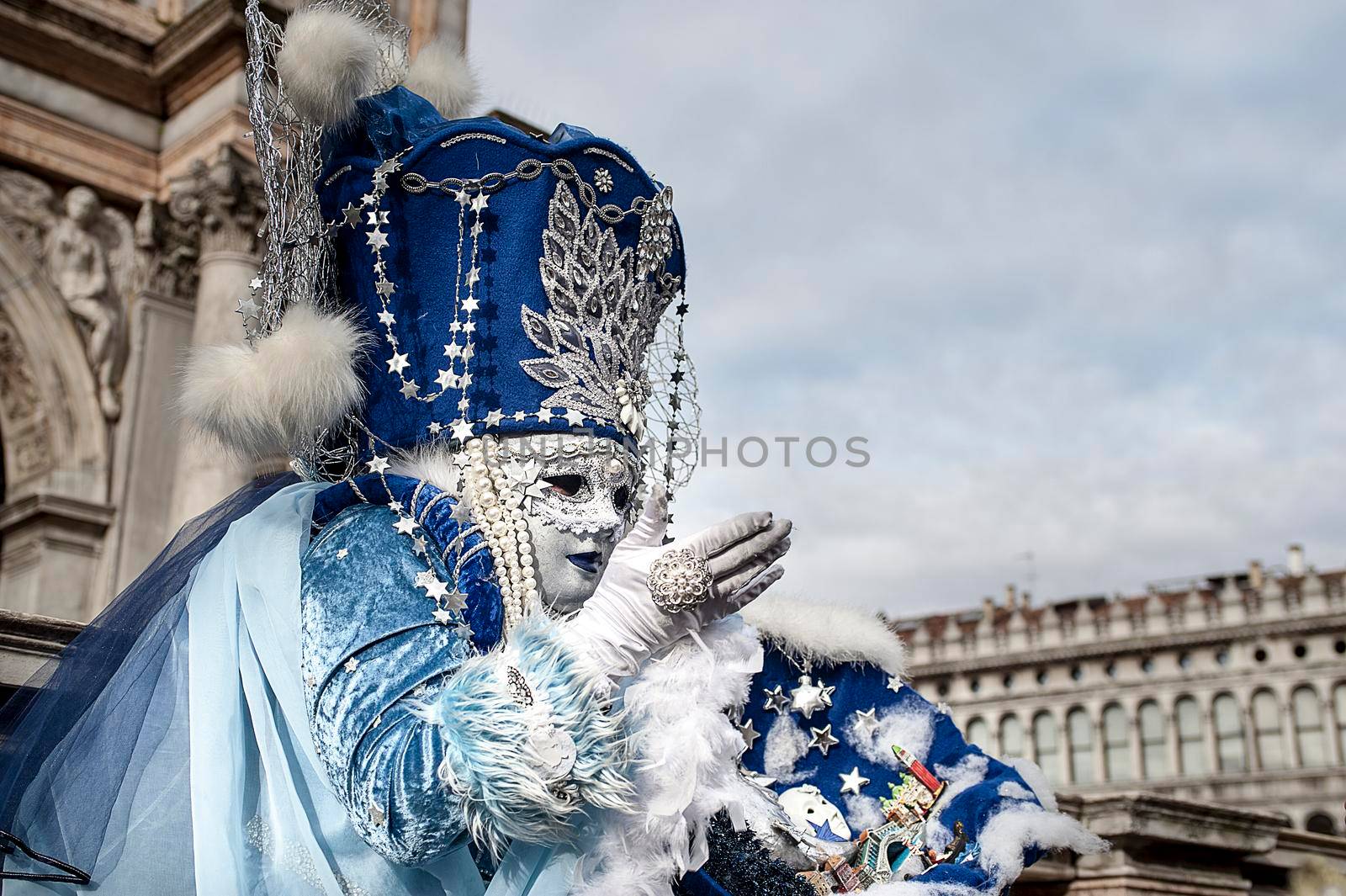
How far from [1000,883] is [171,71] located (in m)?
6.82

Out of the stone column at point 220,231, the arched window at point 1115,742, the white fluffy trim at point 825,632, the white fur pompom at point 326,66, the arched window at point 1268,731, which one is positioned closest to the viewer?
the white fur pompom at point 326,66

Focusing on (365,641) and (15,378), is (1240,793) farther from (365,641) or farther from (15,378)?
(365,641)

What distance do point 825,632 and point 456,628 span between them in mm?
1172

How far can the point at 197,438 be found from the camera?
2.68 m

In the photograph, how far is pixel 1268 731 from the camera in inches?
1886

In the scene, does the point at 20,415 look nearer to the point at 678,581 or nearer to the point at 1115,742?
the point at 678,581

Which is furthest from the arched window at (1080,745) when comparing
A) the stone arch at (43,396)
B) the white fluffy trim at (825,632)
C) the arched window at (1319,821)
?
the white fluffy trim at (825,632)

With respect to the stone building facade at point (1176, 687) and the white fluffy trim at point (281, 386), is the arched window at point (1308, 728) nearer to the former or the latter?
the stone building facade at point (1176, 687)

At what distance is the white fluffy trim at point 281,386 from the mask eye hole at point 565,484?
39 cm

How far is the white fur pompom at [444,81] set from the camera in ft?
10.1

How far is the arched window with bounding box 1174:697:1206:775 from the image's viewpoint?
49.4 metres

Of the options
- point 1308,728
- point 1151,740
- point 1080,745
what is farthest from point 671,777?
point 1080,745

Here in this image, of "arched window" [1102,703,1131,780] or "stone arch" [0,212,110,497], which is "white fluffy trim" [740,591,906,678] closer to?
"stone arch" [0,212,110,497]

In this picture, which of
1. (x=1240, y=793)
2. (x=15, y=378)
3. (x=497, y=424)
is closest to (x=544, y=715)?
(x=497, y=424)
